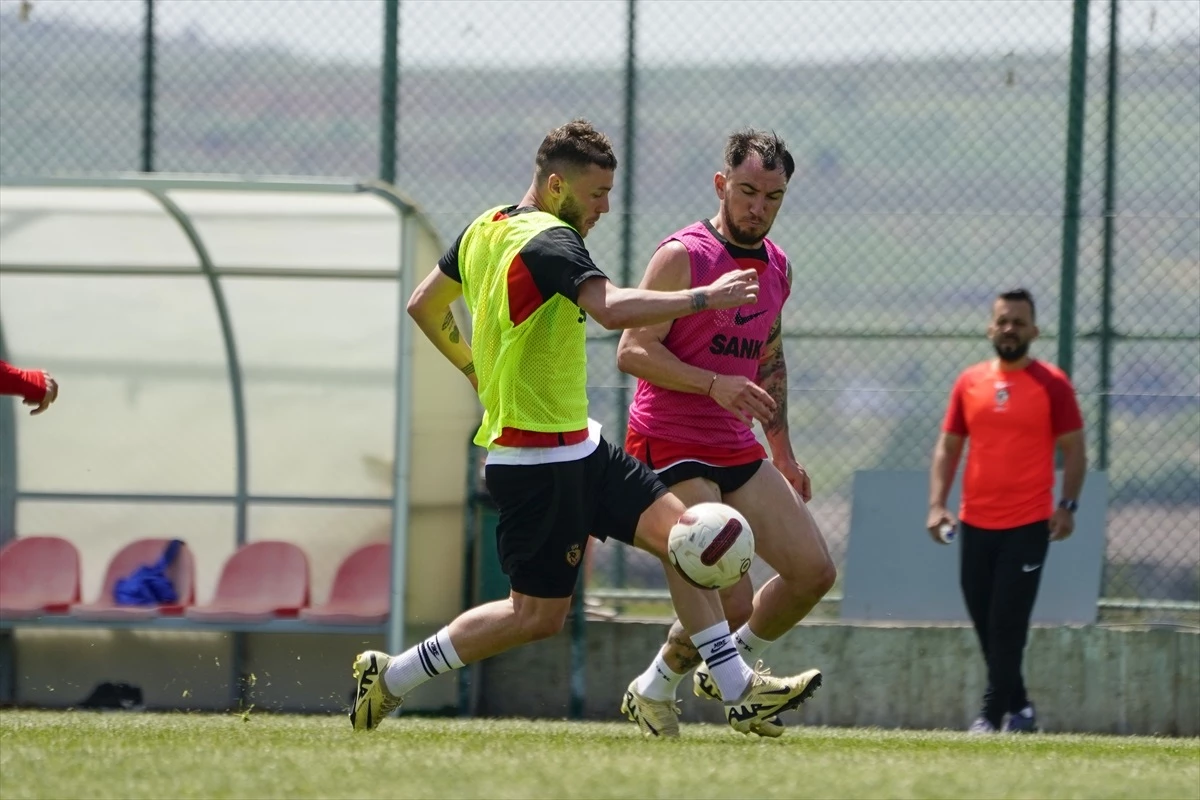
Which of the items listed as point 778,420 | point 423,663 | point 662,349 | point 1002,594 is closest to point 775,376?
point 778,420

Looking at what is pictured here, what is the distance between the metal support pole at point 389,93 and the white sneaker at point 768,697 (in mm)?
4641

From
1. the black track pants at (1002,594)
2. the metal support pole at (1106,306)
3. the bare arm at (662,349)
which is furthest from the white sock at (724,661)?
the metal support pole at (1106,306)

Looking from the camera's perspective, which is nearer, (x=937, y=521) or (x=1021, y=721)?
(x=1021, y=721)

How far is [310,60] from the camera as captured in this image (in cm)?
1026

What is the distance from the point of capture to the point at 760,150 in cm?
677

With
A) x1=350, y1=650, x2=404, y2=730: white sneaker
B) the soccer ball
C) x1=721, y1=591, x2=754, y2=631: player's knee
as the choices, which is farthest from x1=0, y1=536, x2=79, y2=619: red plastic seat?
the soccer ball

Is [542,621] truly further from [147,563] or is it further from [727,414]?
[147,563]

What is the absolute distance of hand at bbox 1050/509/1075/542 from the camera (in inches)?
366

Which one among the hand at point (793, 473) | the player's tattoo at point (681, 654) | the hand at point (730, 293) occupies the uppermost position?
the hand at point (730, 293)

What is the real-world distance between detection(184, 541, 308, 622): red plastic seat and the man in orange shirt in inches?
130

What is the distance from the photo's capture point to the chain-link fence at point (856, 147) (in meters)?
10.1

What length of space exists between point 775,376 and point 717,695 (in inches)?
51.2

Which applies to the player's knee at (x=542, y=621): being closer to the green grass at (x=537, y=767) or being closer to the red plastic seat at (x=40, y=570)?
the green grass at (x=537, y=767)

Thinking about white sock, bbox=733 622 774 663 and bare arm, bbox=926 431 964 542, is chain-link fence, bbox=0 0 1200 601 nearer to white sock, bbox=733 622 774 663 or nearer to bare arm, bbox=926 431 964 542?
bare arm, bbox=926 431 964 542
